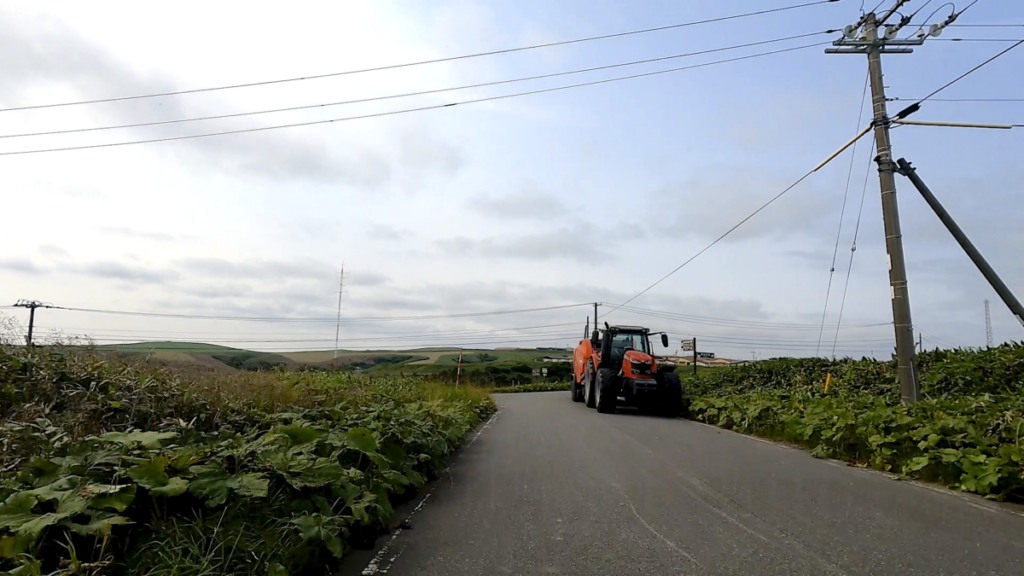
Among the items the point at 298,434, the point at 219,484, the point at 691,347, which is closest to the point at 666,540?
the point at 298,434

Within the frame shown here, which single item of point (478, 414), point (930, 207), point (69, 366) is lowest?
point (478, 414)

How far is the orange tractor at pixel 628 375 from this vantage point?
18469 mm

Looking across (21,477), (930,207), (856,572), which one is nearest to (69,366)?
(21,477)

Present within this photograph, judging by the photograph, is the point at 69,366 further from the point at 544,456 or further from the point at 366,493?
the point at 544,456

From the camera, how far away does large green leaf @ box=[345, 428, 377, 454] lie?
5699 mm

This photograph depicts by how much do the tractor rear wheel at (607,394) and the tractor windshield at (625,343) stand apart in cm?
160

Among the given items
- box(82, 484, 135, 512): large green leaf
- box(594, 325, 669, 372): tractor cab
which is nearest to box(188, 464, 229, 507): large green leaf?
box(82, 484, 135, 512): large green leaf

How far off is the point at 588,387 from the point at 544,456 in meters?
12.4

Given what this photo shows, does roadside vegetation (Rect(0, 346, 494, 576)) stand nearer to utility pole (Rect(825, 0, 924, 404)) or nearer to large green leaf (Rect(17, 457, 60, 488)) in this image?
large green leaf (Rect(17, 457, 60, 488))

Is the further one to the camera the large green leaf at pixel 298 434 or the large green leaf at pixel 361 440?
the large green leaf at pixel 361 440

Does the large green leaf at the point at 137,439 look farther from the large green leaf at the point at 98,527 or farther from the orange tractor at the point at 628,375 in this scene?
the orange tractor at the point at 628,375

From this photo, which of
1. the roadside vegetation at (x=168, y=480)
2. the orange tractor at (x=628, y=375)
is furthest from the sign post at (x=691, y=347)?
the roadside vegetation at (x=168, y=480)

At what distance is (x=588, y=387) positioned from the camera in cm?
2203

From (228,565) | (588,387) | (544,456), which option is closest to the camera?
(228,565)
